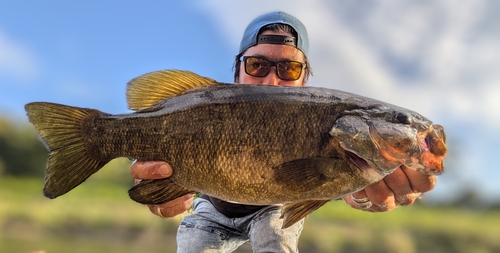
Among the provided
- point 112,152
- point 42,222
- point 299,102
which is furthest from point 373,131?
point 42,222

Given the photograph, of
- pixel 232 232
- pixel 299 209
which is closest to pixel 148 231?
pixel 232 232

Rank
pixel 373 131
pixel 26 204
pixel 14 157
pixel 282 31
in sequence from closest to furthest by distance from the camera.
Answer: pixel 373 131 → pixel 282 31 → pixel 26 204 → pixel 14 157

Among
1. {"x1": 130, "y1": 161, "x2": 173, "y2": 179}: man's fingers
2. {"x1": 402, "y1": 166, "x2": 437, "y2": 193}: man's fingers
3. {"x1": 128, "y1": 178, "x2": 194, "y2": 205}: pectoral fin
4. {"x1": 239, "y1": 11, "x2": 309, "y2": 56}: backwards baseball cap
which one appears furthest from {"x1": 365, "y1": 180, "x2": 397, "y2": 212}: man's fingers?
{"x1": 239, "y1": 11, "x2": 309, "y2": 56}: backwards baseball cap

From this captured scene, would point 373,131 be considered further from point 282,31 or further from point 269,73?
point 282,31

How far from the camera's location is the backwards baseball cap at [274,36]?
3504 mm

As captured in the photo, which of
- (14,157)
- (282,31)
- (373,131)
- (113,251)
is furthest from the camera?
(14,157)

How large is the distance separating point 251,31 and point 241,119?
6.05 ft

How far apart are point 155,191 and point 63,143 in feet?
1.83

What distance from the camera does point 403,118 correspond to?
1.99 meters

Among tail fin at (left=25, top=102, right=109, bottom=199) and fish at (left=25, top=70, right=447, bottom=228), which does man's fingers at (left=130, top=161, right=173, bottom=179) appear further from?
tail fin at (left=25, top=102, right=109, bottom=199)

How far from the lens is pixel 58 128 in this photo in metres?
2.18

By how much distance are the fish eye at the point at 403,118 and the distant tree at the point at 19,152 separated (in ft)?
108

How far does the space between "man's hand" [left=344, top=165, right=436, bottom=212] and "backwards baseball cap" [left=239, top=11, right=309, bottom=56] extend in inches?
62.7

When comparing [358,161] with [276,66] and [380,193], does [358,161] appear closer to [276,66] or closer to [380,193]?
[380,193]
